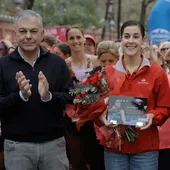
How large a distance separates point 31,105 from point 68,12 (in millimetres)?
24860

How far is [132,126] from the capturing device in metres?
4.02

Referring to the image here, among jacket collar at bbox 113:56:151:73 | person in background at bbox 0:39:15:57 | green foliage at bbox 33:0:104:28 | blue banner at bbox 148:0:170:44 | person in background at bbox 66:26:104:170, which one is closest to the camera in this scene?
jacket collar at bbox 113:56:151:73

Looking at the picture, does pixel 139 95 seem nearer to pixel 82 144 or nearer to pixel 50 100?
pixel 50 100

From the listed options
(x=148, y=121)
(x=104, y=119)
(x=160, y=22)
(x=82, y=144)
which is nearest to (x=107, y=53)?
(x=82, y=144)

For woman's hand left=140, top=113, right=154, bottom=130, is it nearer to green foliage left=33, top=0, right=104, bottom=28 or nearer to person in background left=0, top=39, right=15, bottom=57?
person in background left=0, top=39, right=15, bottom=57

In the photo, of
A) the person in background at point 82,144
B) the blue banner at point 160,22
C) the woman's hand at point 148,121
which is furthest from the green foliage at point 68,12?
the woman's hand at point 148,121

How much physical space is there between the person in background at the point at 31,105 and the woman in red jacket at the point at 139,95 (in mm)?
484

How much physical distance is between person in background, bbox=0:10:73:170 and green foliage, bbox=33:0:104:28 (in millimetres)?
22154

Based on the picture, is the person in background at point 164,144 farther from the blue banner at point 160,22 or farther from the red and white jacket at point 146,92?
the blue banner at point 160,22

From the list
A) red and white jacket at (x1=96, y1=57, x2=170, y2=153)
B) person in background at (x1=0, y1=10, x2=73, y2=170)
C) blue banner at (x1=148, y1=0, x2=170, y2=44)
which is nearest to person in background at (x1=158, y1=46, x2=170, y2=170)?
red and white jacket at (x1=96, y1=57, x2=170, y2=153)

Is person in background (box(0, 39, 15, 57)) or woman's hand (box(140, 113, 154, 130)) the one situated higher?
person in background (box(0, 39, 15, 57))

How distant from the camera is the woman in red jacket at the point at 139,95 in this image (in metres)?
4.04

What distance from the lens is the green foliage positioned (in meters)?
26.8

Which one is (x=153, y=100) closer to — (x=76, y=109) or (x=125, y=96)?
(x=125, y=96)
